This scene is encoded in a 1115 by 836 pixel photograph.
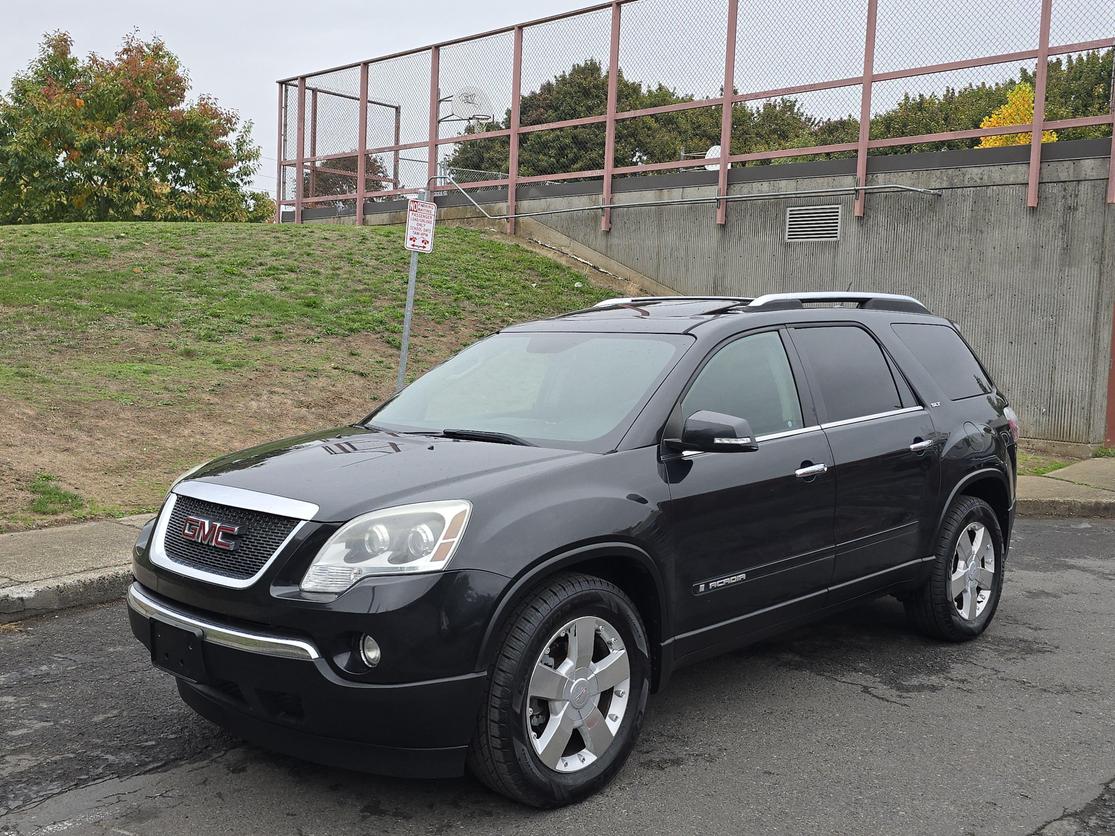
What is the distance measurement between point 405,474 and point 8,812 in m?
1.70

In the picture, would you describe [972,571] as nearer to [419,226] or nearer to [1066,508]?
[1066,508]

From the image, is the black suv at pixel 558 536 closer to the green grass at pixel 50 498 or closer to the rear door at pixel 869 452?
the rear door at pixel 869 452

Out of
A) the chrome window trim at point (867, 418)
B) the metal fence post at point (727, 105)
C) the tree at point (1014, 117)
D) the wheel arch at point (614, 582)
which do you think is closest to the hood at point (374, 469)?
the wheel arch at point (614, 582)

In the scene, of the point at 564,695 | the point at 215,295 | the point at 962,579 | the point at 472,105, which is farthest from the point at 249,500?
the point at 472,105

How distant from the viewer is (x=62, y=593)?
5930mm

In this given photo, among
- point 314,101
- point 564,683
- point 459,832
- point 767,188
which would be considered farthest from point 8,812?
point 314,101

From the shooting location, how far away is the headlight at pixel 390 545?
330 centimetres

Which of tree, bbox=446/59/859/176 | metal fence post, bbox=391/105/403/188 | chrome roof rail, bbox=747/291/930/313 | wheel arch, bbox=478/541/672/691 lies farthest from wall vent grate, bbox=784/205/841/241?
wheel arch, bbox=478/541/672/691

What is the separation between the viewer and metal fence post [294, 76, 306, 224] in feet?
73.6

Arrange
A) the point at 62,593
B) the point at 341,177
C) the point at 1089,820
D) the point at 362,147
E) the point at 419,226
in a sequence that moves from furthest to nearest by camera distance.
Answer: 1. the point at 341,177
2. the point at 362,147
3. the point at 419,226
4. the point at 62,593
5. the point at 1089,820

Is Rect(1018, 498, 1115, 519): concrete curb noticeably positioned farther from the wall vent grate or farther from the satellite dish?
the satellite dish

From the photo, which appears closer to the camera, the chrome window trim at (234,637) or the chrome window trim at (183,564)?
the chrome window trim at (234,637)

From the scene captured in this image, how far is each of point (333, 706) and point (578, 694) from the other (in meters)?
0.83

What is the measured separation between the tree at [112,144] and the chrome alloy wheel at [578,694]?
3123 centimetres
